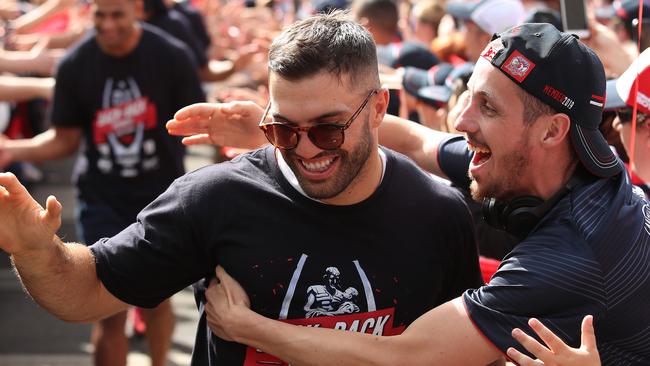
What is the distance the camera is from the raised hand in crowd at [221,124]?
131 inches

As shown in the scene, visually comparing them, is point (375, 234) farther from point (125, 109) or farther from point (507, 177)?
point (125, 109)

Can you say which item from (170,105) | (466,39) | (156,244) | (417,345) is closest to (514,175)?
(417,345)

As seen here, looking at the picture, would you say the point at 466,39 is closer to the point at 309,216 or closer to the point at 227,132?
the point at 227,132

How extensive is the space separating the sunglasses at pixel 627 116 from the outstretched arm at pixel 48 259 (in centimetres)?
183

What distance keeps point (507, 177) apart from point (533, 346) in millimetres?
602

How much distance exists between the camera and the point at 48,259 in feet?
8.65

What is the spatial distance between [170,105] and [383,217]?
3.34 meters

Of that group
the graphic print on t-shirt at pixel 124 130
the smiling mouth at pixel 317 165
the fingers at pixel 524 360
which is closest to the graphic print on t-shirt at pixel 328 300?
the smiling mouth at pixel 317 165

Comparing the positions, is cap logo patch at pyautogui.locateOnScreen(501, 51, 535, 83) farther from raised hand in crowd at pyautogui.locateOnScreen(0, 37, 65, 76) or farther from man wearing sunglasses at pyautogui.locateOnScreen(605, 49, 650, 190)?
raised hand in crowd at pyautogui.locateOnScreen(0, 37, 65, 76)

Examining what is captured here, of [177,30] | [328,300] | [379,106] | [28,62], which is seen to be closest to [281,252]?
[328,300]

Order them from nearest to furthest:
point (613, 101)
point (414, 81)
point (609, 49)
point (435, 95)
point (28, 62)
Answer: point (613, 101), point (609, 49), point (435, 95), point (414, 81), point (28, 62)

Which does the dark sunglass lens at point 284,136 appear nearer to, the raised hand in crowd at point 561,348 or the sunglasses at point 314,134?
the sunglasses at point 314,134

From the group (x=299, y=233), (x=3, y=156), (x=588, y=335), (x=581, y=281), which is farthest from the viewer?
(x=3, y=156)

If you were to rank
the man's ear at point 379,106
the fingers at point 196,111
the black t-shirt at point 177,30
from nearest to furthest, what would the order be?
the man's ear at point 379,106 → the fingers at point 196,111 → the black t-shirt at point 177,30
